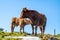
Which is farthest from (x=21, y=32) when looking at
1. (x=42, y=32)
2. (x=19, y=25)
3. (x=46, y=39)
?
(x=46, y=39)

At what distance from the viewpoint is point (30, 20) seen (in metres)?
19.1

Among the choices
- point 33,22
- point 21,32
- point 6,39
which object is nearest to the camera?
point 6,39

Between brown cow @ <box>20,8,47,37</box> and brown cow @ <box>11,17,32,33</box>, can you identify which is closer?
brown cow @ <box>20,8,47,37</box>

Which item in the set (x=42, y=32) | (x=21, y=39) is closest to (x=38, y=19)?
(x=42, y=32)

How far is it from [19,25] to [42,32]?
2159 millimetres

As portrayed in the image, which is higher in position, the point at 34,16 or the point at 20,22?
the point at 34,16

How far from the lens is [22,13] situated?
18797 millimetres

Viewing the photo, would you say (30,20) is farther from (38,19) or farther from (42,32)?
(42,32)

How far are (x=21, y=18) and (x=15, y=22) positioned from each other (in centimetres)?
169

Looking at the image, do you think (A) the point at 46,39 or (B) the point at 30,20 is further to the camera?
(B) the point at 30,20

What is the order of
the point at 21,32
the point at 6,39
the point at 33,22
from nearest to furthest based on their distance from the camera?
the point at 6,39 → the point at 33,22 → the point at 21,32

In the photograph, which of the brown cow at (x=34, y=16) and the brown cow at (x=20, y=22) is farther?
the brown cow at (x=20, y=22)

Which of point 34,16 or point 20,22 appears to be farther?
point 20,22

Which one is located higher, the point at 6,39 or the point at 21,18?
the point at 21,18
